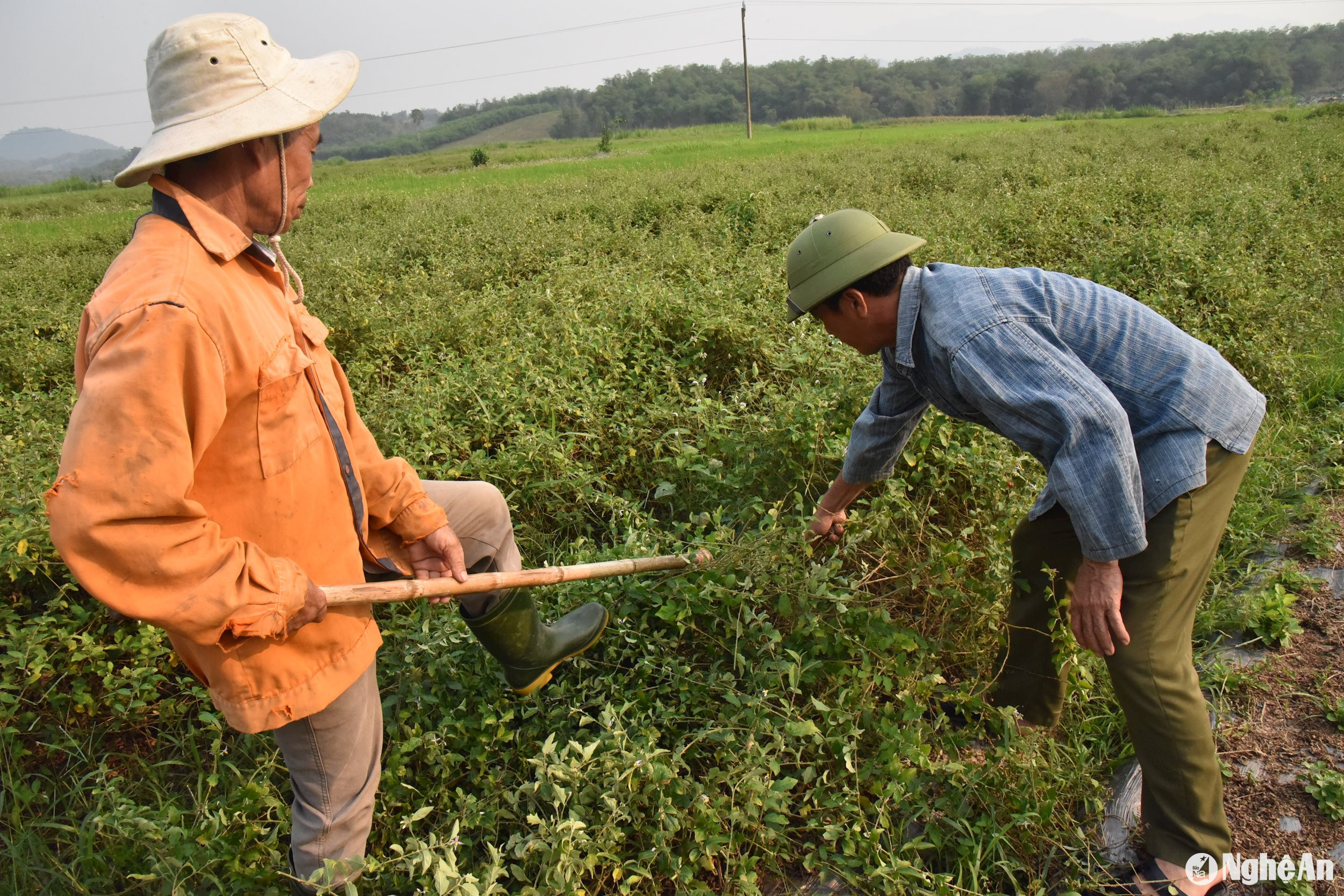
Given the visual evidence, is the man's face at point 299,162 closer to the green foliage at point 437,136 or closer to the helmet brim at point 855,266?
the helmet brim at point 855,266

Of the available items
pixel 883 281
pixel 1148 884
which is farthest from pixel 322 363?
pixel 1148 884

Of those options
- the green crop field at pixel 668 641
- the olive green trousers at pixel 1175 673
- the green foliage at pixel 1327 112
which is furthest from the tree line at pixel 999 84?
the olive green trousers at pixel 1175 673

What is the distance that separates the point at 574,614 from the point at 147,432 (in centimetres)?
153

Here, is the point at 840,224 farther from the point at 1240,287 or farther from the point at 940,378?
the point at 1240,287

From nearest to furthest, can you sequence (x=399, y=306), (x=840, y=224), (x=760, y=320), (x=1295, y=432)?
(x=840, y=224)
(x=1295, y=432)
(x=760, y=320)
(x=399, y=306)

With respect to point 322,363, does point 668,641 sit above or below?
below

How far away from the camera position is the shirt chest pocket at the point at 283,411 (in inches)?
63.2

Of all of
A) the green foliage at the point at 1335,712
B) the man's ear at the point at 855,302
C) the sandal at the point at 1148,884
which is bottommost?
the sandal at the point at 1148,884

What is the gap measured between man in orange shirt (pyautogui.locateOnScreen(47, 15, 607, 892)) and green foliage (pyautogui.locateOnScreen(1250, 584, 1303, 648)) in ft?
9.44

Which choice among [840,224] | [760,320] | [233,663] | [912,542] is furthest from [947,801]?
[760,320]

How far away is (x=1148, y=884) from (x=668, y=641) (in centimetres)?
148

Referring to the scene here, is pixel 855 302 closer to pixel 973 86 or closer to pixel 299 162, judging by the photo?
pixel 299 162

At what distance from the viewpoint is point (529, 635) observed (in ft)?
7.91

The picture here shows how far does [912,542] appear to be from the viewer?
3.07 m
